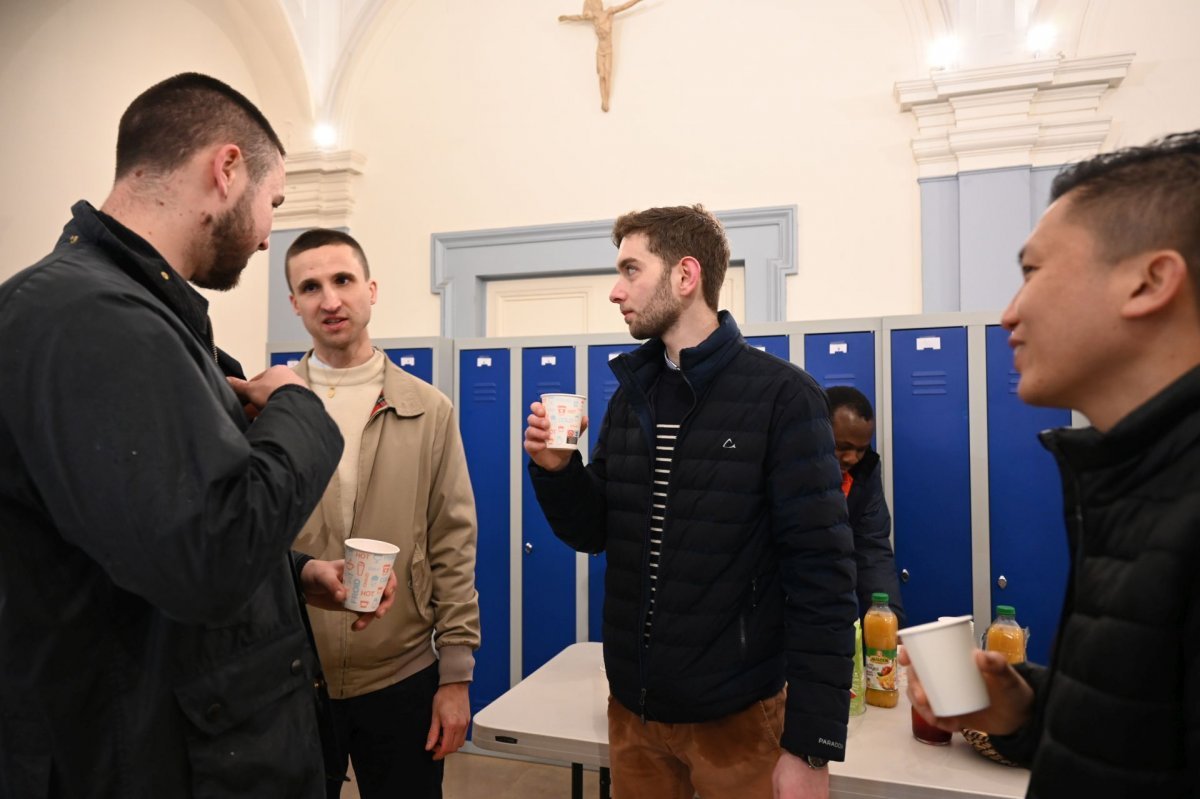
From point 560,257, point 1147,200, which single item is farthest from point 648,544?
point 560,257

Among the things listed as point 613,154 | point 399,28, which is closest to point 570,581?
point 613,154

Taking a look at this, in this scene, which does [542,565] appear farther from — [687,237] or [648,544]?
[687,237]

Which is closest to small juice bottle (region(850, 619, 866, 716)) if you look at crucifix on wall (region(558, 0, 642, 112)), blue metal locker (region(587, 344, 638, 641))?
blue metal locker (region(587, 344, 638, 641))

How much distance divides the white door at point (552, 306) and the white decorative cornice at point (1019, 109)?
4.22 ft

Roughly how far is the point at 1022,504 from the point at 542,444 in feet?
7.54

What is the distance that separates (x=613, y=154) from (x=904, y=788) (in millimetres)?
3582

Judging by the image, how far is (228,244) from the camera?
3.65 ft

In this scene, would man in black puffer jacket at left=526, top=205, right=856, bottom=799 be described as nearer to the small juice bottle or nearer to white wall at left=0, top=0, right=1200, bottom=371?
the small juice bottle

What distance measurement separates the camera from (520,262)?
4547 mm

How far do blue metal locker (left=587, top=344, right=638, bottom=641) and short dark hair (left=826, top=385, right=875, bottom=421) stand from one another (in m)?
1.07

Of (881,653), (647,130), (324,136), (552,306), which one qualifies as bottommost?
(881,653)

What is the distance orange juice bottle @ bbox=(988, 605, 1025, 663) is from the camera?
1.71 m

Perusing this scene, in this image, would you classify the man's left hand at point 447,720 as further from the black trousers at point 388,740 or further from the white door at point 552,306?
the white door at point 552,306

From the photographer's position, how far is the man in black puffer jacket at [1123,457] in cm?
72
